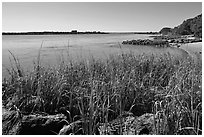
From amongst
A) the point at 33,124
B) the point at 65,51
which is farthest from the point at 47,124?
the point at 65,51

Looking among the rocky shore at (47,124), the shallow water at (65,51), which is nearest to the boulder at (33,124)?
the rocky shore at (47,124)

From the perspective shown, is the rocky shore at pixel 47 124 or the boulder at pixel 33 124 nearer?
the rocky shore at pixel 47 124

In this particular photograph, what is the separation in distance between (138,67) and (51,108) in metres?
1.87

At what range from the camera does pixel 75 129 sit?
2303 millimetres

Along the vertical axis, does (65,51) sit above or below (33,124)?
above

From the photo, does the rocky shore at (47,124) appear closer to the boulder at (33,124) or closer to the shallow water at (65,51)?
the boulder at (33,124)

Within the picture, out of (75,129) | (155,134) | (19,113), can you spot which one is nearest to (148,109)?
(155,134)

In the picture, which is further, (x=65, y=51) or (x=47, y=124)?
(x=65, y=51)

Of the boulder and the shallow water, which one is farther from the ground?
the shallow water

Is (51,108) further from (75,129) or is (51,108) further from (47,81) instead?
(75,129)

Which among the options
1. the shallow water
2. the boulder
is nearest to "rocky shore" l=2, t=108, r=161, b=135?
the boulder

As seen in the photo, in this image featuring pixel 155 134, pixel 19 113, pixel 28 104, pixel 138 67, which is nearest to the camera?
pixel 155 134

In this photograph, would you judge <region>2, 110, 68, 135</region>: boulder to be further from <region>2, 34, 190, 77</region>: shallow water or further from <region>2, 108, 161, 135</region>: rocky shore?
<region>2, 34, 190, 77</region>: shallow water

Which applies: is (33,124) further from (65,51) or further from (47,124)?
(65,51)
